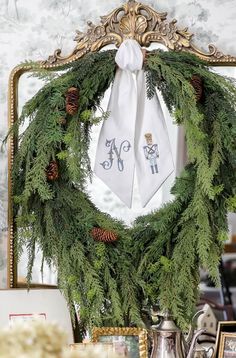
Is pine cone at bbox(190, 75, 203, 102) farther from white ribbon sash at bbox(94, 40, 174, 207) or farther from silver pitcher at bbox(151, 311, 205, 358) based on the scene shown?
silver pitcher at bbox(151, 311, 205, 358)

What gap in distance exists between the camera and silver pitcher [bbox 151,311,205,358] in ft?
8.18

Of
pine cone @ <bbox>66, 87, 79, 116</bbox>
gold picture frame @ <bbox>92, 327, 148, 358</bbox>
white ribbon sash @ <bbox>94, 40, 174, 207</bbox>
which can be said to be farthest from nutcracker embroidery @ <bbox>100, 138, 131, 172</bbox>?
gold picture frame @ <bbox>92, 327, 148, 358</bbox>

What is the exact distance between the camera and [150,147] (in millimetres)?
2861

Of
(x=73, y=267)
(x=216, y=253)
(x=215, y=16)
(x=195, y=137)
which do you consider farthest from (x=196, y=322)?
(x=215, y=16)

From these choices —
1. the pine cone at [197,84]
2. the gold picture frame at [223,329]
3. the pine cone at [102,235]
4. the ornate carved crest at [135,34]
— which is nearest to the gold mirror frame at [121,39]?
the ornate carved crest at [135,34]

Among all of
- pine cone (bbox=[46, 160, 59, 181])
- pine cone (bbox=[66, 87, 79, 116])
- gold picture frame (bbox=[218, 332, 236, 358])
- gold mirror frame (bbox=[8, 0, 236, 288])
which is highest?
gold mirror frame (bbox=[8, 0, 236, 288])

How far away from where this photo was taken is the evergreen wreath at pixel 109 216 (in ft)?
8.86

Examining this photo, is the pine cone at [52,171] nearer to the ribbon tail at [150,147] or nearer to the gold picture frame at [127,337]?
the ribbon tail at [150,147]

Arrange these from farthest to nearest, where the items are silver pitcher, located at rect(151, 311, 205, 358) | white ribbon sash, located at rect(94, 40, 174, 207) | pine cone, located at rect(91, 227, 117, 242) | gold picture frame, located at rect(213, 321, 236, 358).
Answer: white ribbon sash, located at rect(94, 40, 174, 207) → pine cone, located at rect(91, 227, 117, 242) → gold picture frame, located at rect(213, 321, 236, 358) → silver pitcher, located at rect(151, 311, 205, 358)

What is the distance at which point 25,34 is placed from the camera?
296 cm

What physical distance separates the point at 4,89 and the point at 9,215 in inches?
18.6

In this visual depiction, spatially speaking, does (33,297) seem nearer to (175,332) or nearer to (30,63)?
(175,332)

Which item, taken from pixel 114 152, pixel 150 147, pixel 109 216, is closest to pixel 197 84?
pixel 150 147

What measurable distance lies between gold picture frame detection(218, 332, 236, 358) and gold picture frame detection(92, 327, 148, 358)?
0.25m
